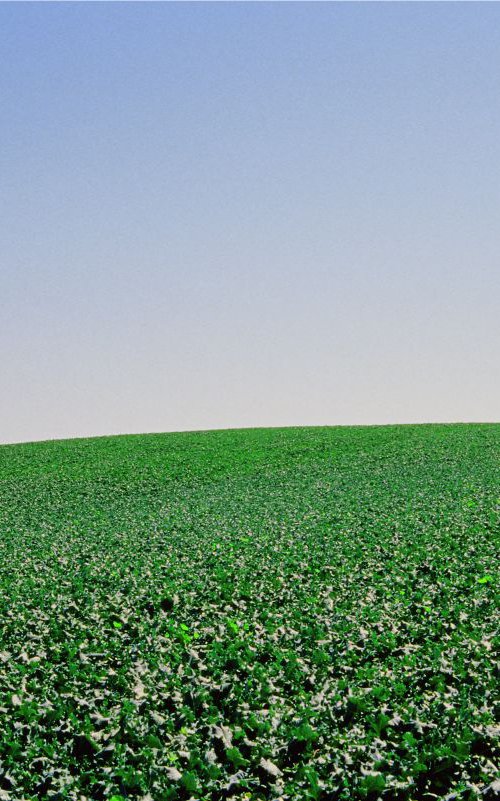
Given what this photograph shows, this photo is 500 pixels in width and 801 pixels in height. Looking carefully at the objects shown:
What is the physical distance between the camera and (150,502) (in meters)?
25.1

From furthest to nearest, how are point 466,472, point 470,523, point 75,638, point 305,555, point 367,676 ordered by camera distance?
1. point 466,472
2. point 470,523
3. point 305,555
4. point 75,638
5. point 367,676

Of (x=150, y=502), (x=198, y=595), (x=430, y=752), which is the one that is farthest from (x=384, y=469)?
(x=430, y=752)

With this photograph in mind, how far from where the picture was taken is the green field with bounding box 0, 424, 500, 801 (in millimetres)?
6234

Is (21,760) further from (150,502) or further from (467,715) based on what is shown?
(150,502)

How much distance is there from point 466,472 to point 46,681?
22.3 metres

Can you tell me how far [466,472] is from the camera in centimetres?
2753

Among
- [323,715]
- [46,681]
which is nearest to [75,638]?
[46,681]

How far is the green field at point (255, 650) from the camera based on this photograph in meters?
6.23

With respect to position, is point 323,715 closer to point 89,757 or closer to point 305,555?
point 89,757

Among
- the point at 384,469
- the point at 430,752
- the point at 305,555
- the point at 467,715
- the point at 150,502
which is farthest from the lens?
the point at 384,469

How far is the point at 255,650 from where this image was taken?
9211 millimetres

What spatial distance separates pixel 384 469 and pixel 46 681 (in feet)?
76.3

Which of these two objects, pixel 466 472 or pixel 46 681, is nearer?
pixel 46 681

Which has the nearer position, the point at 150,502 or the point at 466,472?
the point at 150,502
